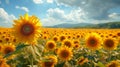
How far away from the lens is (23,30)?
4.04m

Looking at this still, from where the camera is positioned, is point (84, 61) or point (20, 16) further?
point (84, 61)

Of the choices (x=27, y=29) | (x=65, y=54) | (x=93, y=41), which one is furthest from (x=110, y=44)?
(x=27, y=29)

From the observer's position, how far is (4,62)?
17.1 ft

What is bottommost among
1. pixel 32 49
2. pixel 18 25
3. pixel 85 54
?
pixel 85 54

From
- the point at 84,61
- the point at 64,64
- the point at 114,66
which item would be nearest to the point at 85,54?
the point at 84,61

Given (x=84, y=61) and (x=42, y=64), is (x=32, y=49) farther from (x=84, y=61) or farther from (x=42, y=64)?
(x=84, y=61)

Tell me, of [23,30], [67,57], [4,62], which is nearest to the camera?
[23,30]

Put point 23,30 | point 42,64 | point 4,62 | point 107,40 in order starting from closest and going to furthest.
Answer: point 23,30
point 42,64
point 4,62
point 107,40

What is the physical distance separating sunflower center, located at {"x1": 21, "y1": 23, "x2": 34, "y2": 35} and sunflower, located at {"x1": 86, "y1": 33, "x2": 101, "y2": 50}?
9.40 ft

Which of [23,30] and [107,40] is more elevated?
[23,30]

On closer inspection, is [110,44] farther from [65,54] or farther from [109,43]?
[65,54]

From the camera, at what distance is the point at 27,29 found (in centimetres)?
401

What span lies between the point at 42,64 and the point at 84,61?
1166mm

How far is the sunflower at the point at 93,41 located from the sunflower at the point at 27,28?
287 centimetres
